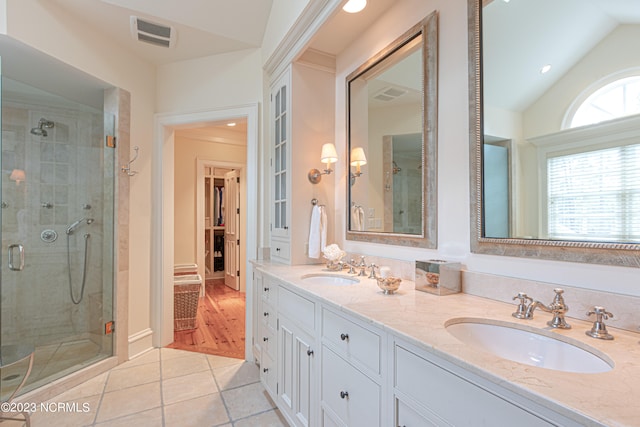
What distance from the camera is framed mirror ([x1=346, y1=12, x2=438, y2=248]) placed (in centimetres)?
163

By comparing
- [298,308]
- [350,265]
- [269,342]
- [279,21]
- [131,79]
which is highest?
[279,21]

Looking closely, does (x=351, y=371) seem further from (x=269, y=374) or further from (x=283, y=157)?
A: (x=283, y=157)

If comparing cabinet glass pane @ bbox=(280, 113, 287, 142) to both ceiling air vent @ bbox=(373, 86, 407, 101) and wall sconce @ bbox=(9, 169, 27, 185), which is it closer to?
ceiling air vent @ bbox=(373, 86, 407, 101)

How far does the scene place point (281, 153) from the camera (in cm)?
253

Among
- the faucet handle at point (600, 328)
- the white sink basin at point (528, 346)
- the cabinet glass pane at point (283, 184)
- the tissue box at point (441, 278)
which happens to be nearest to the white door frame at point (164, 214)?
the cabinet glass pane at point (283, 184)

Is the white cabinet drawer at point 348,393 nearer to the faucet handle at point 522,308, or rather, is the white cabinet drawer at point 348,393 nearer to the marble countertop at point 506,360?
the marble countertop at point 506,360

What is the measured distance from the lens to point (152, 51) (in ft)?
9.25

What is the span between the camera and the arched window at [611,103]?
0.94 m

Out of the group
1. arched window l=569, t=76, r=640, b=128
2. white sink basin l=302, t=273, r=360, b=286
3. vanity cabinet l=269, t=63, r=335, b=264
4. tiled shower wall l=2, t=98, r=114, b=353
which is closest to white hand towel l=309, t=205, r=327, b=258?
vanity cabinet l=269, t=63, r=335, b=264

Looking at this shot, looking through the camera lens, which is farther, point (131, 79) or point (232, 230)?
point (232, 230)

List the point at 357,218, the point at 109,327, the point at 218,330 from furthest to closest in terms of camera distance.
A: the point at 218,330 → the point at 109,327 → the point at 357,218

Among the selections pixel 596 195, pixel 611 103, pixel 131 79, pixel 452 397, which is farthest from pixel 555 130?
pixel 131 79

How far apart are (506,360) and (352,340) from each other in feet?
1.92

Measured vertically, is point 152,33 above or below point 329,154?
above
